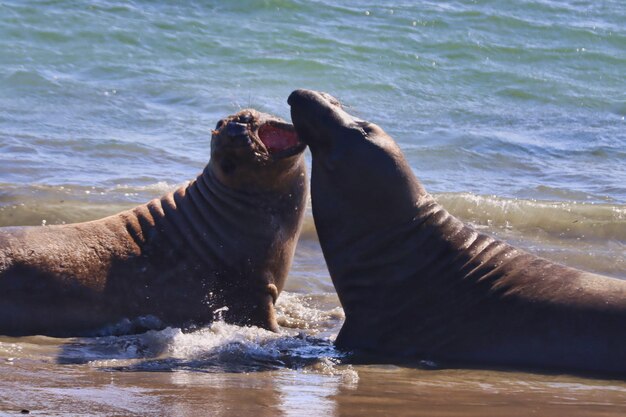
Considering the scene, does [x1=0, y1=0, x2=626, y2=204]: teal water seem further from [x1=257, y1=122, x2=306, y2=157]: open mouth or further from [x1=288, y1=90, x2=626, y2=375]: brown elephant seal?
[x1=288, y1=90, x2=626, y2=375]: brown elephant seal

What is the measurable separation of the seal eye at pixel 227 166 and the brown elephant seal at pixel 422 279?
987 millimetres

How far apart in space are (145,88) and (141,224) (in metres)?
10.0

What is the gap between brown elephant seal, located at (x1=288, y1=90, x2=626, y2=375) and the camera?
21.2 feet

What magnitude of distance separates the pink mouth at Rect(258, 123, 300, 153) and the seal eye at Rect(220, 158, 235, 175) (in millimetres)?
294

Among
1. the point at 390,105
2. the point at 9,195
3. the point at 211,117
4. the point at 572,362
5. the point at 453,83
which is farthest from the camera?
the point at 453,83

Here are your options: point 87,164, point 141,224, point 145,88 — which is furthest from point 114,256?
point 145,88

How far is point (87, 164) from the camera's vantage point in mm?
13031

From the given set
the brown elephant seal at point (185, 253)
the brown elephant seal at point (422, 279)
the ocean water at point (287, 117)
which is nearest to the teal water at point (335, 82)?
the ocean water at point (287, 117)

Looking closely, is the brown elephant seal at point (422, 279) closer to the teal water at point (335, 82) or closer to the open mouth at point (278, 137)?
the open mouth at point (278, 137)

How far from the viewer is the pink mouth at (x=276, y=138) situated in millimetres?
7988

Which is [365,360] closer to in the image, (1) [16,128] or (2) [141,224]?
(2) [141,224]

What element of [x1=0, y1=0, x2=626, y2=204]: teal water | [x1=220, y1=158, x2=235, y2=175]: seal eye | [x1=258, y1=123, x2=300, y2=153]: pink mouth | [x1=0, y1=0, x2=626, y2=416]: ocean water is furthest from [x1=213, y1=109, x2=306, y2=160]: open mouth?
[x1=0, y1=0, x2=626, y2=204]: teal water

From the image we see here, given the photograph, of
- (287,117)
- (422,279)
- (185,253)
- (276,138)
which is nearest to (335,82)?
(287,117)

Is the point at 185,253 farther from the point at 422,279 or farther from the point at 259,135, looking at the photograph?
the point at 422,279
